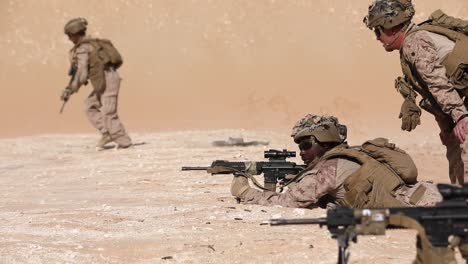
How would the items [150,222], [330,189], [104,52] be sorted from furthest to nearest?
[104,52], [150,222], [330,189]

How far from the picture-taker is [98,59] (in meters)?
13.3

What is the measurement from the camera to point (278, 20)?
31438 millimetres

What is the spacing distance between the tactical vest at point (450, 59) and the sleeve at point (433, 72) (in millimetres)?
48

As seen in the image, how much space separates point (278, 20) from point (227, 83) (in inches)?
155

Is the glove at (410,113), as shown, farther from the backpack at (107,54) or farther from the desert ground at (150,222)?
the backpack at (107,54)

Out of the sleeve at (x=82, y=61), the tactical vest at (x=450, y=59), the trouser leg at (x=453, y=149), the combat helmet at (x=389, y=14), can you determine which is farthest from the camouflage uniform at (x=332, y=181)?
the sleeve at (x=82, y=61)

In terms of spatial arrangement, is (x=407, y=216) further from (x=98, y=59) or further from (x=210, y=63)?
(x=210, y=63)

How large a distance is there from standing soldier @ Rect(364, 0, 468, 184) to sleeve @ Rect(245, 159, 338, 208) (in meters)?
0.70

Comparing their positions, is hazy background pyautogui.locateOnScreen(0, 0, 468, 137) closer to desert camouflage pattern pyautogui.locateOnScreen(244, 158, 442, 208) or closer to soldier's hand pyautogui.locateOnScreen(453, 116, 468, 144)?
desert camouflage pattern pyautogui.locateOnScreen(244, 158, 442, 208)

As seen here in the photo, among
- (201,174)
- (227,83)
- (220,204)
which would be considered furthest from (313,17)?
(220,204)

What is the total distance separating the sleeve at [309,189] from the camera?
20.1ft

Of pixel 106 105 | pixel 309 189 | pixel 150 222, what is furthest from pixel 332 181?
pixel 106 105

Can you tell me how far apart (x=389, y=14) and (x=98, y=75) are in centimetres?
758

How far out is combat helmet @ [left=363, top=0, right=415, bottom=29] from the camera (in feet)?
20.6
